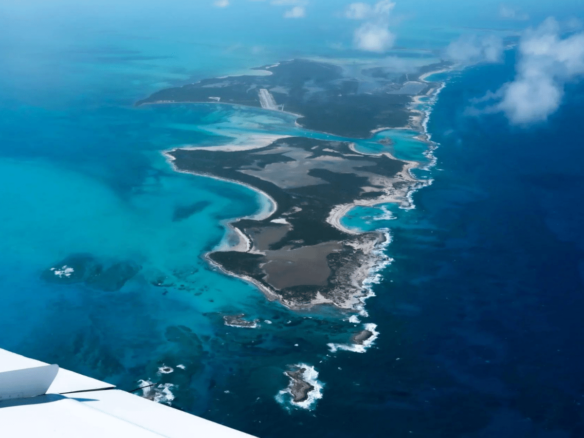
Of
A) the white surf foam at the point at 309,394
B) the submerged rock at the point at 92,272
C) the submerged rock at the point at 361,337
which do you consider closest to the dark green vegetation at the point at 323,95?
the submerged rock at the point at 92,272

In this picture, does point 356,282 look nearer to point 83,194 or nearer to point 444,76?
point 83,194

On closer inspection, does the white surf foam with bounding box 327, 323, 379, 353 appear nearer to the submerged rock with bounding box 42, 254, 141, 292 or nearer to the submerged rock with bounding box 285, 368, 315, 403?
the submerged rock with bounding box 285, 368, 315, 403

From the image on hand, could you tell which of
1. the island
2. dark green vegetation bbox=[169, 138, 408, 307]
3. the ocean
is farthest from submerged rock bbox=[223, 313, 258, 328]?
dark green vegetation bbox=[169, 138, 408, 307]

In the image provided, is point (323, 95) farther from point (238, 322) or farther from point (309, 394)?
point (309, 394)

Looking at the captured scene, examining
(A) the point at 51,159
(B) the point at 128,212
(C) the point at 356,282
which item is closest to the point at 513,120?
(C) the point at 356,282

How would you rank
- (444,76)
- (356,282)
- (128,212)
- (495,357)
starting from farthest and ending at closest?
1. (444,76)
2. (128,212)
3. (356,282)
4. (495,357)
